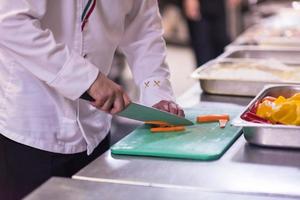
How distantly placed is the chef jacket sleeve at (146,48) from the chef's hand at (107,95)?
261mm

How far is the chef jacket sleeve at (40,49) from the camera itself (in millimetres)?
1190

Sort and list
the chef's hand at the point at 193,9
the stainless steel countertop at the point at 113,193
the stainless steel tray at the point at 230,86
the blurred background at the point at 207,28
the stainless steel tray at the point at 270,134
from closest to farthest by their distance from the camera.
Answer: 1. the stainless steel countertop at the point at 113,193
2. the stainless steel tray at the point at 270,134
3. the stainless steel tray at the point at 230,86
4. the blurred background at the point at 207,28
5. the chef's hand at the point at 193,9

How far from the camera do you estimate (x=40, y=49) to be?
1201 millimetres

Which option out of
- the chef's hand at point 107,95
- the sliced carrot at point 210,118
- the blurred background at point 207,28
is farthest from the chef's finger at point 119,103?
the blurred background at point 207,28

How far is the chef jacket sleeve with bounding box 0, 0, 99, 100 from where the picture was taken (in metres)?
1.19

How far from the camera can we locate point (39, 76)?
1236 mm

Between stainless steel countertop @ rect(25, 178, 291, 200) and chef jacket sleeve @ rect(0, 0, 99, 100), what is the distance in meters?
0.23

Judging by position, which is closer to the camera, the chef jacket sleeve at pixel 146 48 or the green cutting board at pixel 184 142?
the green cutting board at pixel 184 142

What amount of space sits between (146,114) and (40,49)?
0.25 m

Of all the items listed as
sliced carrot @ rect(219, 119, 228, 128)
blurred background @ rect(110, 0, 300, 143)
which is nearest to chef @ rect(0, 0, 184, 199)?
sliced carrot @ rect(219, 119, 228, 128)

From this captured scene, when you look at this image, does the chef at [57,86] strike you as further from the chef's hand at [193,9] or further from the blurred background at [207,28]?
the chef's hand at [193,9]

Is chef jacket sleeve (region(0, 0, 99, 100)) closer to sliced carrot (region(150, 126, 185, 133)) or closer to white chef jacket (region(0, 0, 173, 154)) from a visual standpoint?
white chef jacket (region(0, 0, 173, 154))

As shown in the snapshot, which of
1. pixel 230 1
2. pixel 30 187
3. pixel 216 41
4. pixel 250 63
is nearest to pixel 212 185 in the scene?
pixel 30 187

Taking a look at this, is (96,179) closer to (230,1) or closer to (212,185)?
(212,185)
